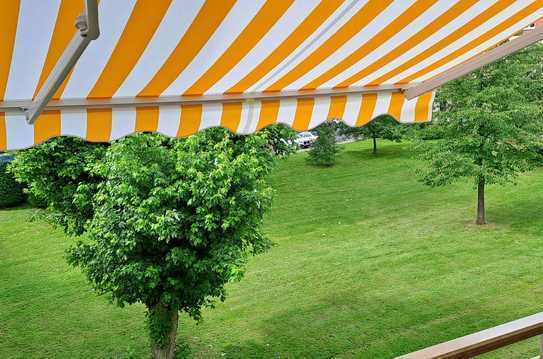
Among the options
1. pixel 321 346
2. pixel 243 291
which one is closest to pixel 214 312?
pixel 243 291

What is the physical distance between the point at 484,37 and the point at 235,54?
6.21 ft

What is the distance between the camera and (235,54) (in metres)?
3.66

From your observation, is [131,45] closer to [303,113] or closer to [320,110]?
[303,113]

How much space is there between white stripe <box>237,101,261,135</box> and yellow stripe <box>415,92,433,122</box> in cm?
144

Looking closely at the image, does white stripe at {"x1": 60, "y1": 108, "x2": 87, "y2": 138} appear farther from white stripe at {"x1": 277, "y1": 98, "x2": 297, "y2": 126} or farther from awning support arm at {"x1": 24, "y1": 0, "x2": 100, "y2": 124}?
white stripe at {"x1": 277, "y1": 98, "x2": 297, "y2": 126}

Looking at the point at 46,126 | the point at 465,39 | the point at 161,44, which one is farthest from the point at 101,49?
the point at 465,39

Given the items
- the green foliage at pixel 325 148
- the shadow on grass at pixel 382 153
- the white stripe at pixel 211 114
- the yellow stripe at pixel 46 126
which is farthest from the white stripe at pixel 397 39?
the shadow on grass at pixel 382 153

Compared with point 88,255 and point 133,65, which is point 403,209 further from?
point 133,65

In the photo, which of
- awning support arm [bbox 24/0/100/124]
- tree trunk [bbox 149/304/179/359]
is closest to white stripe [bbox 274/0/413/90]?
awning support arm [bbox 24/0/100/124]

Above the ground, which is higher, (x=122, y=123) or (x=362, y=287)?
(x=122, y=123)

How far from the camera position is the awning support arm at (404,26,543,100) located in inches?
145

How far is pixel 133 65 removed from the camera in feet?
11.3

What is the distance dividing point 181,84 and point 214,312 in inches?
387

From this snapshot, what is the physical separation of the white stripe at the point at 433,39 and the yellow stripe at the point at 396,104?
0.33 metres
